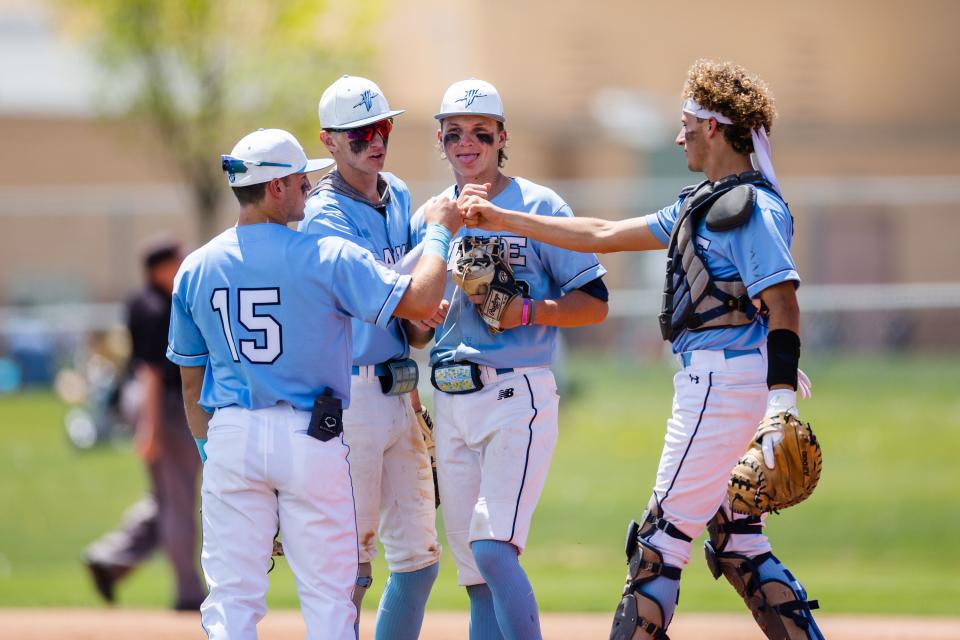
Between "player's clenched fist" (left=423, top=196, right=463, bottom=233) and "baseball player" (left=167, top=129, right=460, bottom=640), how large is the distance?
0.33 meters

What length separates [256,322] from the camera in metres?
4.71

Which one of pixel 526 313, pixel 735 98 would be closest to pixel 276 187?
pixel 526 313

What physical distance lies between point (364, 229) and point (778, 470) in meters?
1.78

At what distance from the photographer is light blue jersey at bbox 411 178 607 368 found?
5.39m

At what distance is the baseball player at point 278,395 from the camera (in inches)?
185

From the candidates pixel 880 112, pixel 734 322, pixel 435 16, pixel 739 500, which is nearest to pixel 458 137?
pixel 734 322

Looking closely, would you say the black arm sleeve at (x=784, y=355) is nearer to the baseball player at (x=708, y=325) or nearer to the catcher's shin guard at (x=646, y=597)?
the baseball player at (x=708, y=325)

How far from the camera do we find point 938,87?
30781 mm

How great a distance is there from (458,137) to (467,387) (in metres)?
0.96

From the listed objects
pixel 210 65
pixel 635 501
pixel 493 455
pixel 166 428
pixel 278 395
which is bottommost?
pixel 635 501

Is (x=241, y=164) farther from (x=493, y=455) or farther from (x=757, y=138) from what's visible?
(x=757, y=138)

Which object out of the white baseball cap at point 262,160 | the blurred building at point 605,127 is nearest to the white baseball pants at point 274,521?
the white baseball cap at point 262,160

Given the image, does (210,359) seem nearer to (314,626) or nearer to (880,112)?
(314,626)

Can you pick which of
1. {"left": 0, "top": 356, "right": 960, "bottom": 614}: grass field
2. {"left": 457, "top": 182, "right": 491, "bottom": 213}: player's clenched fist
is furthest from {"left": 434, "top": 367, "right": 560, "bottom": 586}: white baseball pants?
{"left": 0, "top": 356, "right": 960, "bottom": 614}: grass field
